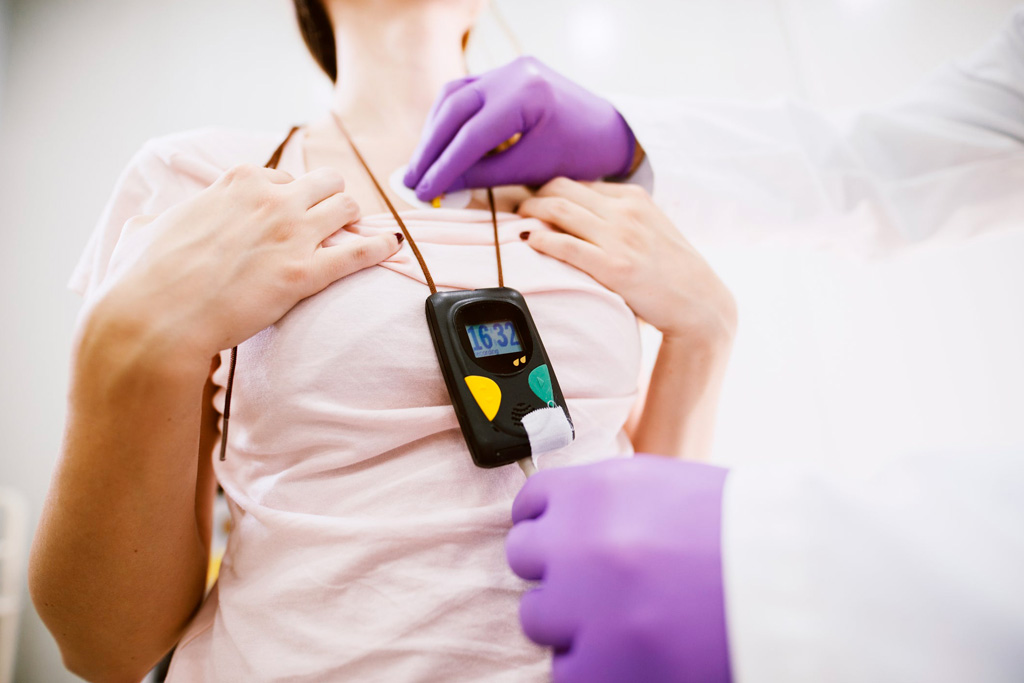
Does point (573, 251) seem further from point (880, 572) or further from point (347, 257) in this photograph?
point (880, 572)

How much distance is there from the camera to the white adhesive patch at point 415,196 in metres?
0.61

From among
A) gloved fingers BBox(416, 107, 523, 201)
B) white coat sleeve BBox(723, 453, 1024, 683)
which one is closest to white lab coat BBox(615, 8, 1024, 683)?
white coat sleeve BBox(723, 453, 1024, 683)

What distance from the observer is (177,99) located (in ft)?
4.94

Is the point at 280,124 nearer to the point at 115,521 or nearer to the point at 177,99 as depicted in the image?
the point at 177,99

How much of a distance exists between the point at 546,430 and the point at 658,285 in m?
0.27

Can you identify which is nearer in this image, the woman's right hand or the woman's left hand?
the woman's right hand

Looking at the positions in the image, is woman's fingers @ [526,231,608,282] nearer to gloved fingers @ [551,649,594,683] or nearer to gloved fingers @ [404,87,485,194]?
gloved fingers @ [404,87,485,194]

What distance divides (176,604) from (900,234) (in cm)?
116

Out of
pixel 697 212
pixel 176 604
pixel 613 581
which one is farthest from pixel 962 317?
pixel 176 604

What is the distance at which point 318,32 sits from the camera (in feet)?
2.83

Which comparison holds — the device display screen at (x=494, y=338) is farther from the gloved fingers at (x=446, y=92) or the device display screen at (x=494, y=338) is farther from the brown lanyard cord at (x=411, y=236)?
the gloved fingers at (x=446, y=92)

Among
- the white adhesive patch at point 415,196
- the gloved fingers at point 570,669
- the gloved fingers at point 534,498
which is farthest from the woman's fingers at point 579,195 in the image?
the gloved fingers at point 570,669

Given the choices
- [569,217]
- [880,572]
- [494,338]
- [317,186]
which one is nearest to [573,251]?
[569,217]

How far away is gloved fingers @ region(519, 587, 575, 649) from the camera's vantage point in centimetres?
33
